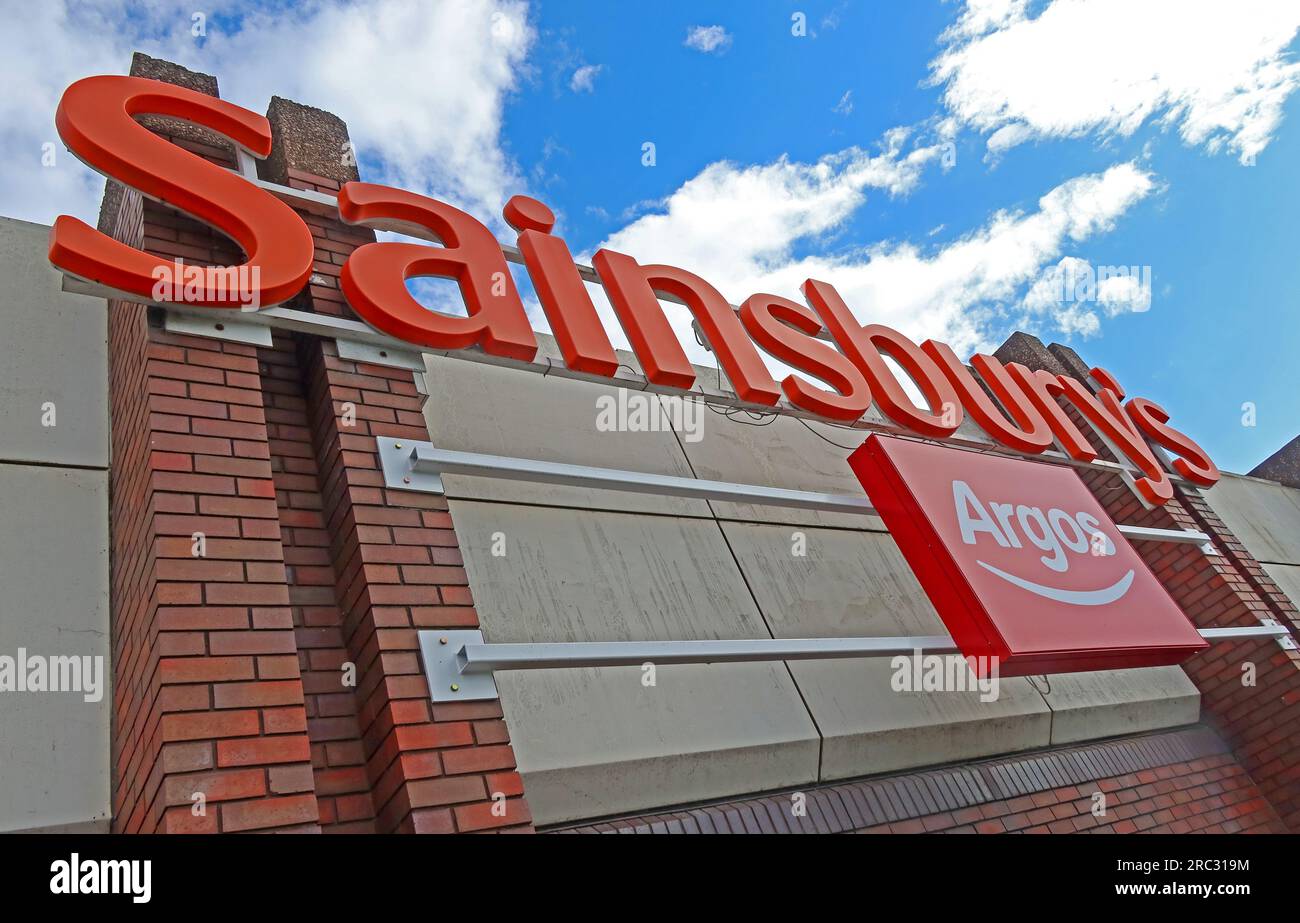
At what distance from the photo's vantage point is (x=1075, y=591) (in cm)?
482

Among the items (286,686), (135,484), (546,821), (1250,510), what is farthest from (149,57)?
(1250,510)

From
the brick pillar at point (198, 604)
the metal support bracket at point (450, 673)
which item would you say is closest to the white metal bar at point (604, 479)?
the brick pillar at point (198, 604)

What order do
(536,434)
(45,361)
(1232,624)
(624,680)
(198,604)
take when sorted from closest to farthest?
(198,604)
(45,361)
(624,680)
(536,434)
(1232,624)

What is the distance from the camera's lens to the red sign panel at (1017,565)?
430cm

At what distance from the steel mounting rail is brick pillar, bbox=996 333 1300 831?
327 cm

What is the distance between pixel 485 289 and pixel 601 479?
1.07 m

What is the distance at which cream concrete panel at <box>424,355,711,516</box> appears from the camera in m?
4.76

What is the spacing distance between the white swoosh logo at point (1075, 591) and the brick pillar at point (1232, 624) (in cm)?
193

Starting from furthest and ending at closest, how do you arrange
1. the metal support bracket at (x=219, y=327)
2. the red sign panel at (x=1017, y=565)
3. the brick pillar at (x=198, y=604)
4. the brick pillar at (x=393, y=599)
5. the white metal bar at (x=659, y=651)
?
1. the red sign panel at (x=1017, y=565)
2. the metal support bracket at (x=219, y=327)
3. the white metal bar at (x=659, y=651)
4. the brick pillar at (x=393, y=599)
5. the brick pillar at (x=198, y=604)

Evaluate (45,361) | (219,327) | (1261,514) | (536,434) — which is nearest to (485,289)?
(536,434)

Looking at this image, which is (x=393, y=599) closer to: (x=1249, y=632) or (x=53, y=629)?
(x=53, y=629)

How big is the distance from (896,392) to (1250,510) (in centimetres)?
549

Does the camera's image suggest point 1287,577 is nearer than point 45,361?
No

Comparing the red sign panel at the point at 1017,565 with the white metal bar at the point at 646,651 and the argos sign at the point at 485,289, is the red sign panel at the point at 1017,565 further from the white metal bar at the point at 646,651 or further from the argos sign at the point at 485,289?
the argos sign at the point at 485,289
